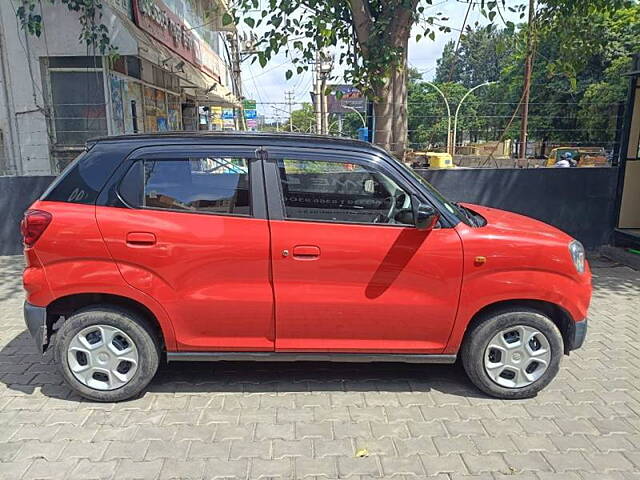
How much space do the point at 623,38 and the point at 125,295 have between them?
96.4 ft

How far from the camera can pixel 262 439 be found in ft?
9.75

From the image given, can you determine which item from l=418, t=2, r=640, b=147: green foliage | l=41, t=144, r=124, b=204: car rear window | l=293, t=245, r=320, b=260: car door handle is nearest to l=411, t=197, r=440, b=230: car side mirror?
l=293, t=245, r=320, b=260: car door handle

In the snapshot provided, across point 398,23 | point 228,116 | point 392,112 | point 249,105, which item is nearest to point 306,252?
point 392,112

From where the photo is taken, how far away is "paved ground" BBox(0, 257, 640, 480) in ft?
8.94

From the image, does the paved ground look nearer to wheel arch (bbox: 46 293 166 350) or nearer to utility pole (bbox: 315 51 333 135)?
wheel arch (bbox: 46 293 166 350)

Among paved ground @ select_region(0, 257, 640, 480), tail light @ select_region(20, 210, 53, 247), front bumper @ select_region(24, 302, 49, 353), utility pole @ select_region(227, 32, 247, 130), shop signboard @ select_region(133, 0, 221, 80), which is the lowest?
paved ground @ select_region(0, 257, 640, 480)

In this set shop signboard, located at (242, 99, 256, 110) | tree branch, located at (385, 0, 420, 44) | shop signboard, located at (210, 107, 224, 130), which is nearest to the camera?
tree branch, located at (385, 0, 420, 44)

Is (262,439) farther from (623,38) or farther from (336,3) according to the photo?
(623,38)

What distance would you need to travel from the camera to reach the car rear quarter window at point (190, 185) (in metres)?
3.23

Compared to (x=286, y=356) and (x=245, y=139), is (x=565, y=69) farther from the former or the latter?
(x=286, y=356)

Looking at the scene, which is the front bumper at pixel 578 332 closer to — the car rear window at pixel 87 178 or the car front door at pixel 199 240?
the car front door at pixel 199 240

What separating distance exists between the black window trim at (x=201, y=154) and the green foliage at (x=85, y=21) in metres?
5.20

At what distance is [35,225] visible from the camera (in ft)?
10.2

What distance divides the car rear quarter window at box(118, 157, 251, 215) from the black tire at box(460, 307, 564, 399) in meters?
1.77
